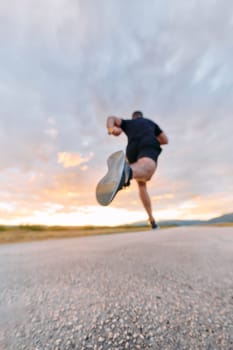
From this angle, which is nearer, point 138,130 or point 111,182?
point 111,182

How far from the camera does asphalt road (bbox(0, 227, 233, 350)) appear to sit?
54 cm

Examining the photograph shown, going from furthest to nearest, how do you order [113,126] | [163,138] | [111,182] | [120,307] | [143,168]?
[163,138] < [113,126] < [143,168] < [111,182] < [120,307]

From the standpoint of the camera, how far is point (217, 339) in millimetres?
531

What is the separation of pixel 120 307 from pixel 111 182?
1.06 meters

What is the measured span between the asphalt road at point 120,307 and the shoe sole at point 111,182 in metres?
0.58

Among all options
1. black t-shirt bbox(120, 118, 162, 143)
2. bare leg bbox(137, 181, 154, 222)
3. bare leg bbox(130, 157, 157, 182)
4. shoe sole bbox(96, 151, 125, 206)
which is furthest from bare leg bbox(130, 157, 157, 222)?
bare leg bbox(137, 181, 154, 222)

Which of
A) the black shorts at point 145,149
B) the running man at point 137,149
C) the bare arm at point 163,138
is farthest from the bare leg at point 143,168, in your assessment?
the bare arm at point 163,138

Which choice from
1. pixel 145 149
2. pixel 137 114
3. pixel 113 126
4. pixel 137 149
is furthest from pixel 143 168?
pixel 137 114

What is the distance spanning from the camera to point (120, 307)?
71cm

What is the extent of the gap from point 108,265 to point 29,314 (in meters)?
0.64

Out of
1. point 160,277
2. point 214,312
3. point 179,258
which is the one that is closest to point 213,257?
point 179,258

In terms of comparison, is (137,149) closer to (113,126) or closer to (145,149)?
(145,149)

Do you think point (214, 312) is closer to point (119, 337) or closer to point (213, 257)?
point (119, 337)

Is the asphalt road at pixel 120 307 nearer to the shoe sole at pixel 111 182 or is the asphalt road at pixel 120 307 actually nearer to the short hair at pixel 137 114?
the shoe sole at pixel 111 182
